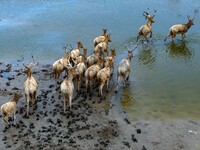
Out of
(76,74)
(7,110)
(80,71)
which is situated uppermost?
(80,71)

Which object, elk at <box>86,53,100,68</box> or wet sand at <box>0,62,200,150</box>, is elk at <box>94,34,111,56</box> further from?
wet sand at <box>0,62,200,150</box>

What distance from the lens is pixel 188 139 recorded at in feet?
44.0

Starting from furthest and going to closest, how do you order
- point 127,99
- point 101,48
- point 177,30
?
1. point 177,30
2. point 101,48
3. point 127,99

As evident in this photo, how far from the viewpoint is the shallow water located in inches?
647

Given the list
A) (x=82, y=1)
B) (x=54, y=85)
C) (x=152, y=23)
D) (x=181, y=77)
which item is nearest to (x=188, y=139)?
(x=181, y=77)

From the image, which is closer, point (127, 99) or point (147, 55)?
point (127, 99)

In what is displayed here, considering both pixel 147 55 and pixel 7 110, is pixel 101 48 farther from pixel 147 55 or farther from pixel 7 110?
pixel 7 110

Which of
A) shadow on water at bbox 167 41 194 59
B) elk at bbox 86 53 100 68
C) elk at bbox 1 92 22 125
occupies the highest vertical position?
shadow on water at bbox 167 41 194 59

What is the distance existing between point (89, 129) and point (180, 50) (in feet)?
34.6

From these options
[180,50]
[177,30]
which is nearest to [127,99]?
[180,50]

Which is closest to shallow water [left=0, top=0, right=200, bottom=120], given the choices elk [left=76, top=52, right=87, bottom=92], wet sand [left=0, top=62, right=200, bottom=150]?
wet sand [left=0, top=62, right=200, bottom=150]

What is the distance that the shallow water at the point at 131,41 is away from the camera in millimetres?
16422

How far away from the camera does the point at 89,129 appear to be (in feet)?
46.1

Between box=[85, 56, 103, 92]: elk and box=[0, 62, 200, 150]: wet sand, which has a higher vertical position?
box=[85, 56, 103, 92]: elk
